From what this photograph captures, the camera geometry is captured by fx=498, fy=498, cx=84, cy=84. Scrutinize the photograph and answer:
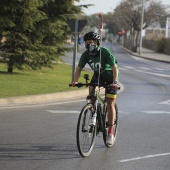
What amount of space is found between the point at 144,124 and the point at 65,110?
2470mm

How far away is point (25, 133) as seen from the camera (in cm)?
873

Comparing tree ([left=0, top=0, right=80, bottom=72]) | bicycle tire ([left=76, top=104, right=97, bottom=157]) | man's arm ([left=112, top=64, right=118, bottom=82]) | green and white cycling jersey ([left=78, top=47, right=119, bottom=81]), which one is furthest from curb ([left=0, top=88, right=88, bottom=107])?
man's arm ([left=112, top=64, right=118, bottom=82])

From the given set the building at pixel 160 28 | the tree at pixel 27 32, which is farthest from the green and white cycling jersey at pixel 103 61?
the building at pixel 160 28

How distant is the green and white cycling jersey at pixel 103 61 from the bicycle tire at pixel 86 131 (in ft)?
2.01

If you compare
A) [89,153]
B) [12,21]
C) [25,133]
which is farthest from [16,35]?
[89,153]

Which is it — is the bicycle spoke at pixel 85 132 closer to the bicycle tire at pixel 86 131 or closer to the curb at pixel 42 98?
the bicycle tire at pixel 86 131

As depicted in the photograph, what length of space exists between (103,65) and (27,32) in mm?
12738

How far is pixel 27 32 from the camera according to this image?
19.7 m

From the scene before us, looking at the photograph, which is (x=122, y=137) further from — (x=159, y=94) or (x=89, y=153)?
(x=159, y=94)

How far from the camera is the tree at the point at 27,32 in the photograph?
61.0ft

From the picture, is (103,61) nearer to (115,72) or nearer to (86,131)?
(115,72)

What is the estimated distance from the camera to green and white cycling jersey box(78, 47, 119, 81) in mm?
7184

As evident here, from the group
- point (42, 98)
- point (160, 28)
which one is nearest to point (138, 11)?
A: point (160, 28)

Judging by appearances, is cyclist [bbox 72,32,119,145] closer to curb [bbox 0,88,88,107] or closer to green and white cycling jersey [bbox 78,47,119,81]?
green and white cycling jersey [bbox 78,47,119,81]
